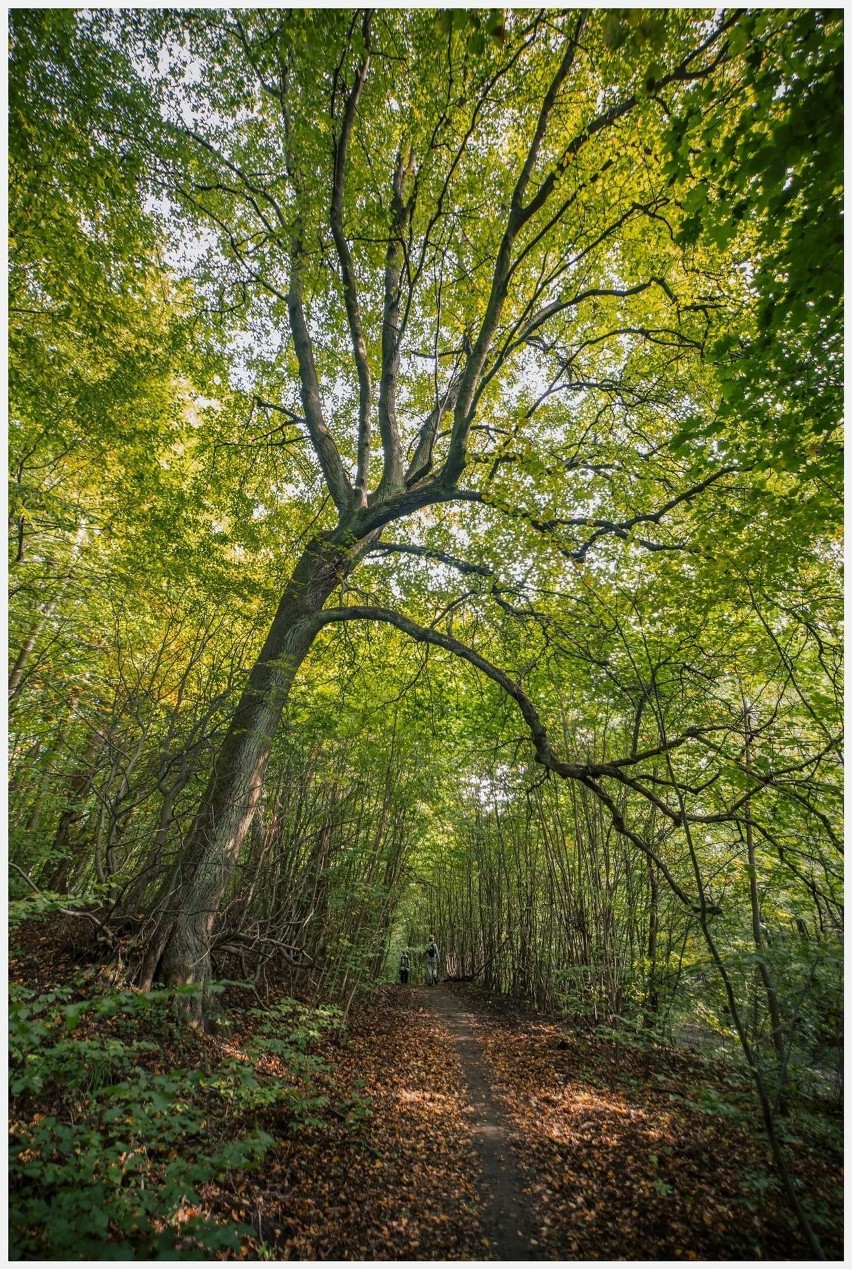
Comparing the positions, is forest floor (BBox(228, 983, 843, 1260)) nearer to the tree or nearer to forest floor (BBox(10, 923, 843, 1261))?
→ forest floor (BBox(10, 923, 843, 1261))

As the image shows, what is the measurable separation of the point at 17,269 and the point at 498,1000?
1523 cm

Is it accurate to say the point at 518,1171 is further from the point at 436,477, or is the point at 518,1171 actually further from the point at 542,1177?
the point at 436,477

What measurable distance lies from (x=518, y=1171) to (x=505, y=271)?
7.05m

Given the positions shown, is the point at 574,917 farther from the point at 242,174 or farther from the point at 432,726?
the point at 242,174

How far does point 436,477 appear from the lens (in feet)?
17.7

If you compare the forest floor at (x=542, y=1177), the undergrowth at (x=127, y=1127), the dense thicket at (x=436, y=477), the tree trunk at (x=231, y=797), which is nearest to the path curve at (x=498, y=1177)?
the forest floor at (x=542, y=1177)

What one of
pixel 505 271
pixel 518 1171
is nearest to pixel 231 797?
pixel 518 1171

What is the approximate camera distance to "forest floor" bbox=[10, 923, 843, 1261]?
8.98 ft

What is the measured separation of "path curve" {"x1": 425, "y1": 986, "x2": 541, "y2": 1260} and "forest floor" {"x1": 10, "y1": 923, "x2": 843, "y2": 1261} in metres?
0.01

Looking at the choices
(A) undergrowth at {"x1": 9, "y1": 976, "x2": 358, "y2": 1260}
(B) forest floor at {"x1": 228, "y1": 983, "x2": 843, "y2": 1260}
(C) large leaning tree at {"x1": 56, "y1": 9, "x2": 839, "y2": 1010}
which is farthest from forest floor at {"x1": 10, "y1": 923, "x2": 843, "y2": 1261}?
(C) large leaning tree at {"x1": 56, "y1": 9, "x2": 839, "y2": 1010}

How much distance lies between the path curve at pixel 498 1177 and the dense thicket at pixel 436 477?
1835 mm

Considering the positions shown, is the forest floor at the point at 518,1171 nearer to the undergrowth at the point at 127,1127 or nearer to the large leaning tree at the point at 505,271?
the undergrowth at the point at 127,1127

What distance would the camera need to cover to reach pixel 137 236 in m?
5.51

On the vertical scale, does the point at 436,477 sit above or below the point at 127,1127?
above
